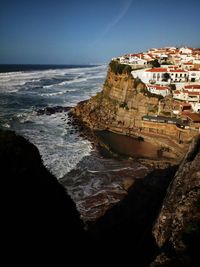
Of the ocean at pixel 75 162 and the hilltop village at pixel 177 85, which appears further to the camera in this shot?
the hilltop village at pixel 177 85

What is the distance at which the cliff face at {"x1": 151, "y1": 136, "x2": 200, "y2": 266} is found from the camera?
12.4 meters

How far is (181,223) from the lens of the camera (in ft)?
47.9

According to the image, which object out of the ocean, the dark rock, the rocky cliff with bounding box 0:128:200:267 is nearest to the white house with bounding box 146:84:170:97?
the ocean

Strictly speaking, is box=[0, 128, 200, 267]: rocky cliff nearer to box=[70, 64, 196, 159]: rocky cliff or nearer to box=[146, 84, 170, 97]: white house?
box=[70, 64, 196, 159]: rocky cliff

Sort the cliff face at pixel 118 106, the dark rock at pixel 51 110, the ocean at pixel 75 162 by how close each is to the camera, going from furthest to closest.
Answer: the dark rock at pixel 51 110 → the cliff face at pixel 118 106 → the ocean at pixel 75 162

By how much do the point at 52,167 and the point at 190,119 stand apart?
20603 millimetres

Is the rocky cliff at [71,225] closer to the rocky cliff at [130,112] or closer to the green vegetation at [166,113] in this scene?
the rocky cliff at [130,112]

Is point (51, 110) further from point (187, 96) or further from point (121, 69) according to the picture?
point (187, 96)

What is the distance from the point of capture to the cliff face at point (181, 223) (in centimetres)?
1236

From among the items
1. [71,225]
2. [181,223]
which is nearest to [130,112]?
[181,223]

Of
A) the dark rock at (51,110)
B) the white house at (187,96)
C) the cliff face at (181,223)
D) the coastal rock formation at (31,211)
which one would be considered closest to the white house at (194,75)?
the white house at (187,96)

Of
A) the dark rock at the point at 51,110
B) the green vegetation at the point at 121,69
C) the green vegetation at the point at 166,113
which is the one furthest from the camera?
the dark rock at the point at 51,110

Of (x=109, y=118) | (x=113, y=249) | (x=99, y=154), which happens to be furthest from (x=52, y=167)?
(x=109, y=118)

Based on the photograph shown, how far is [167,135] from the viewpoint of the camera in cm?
3997
